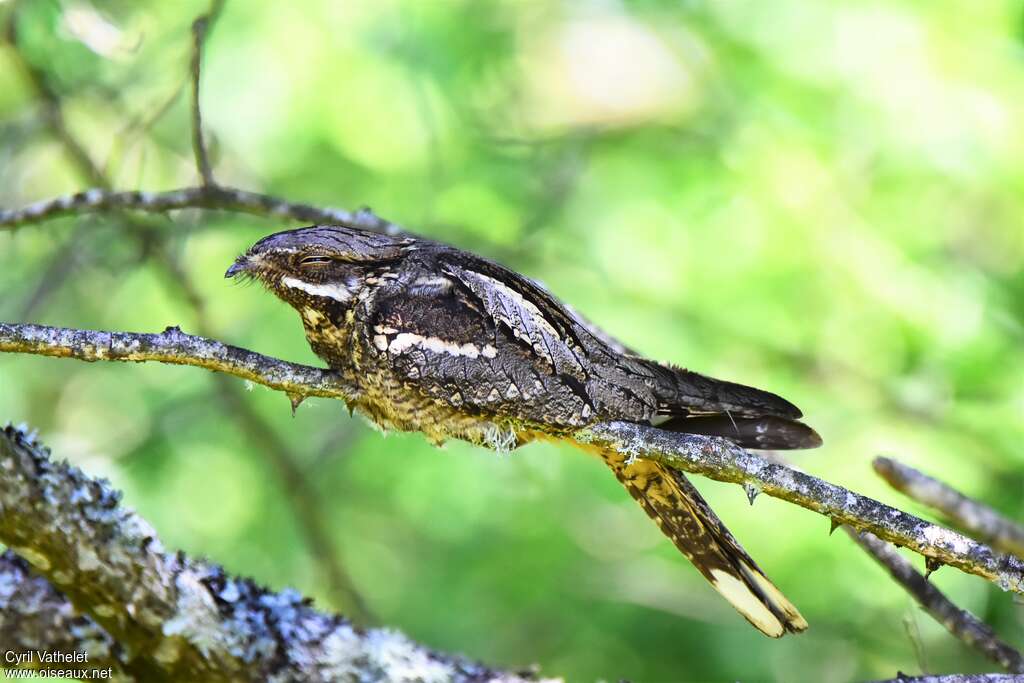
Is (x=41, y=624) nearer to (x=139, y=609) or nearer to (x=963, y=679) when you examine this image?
(x=139, y=609)

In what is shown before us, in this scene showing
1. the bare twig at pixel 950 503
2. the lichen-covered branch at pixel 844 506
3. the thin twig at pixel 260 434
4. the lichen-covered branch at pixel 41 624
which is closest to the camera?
the bare twig at pixel 950 503

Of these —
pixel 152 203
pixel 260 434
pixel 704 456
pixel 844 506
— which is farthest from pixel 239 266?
pixel 260 434

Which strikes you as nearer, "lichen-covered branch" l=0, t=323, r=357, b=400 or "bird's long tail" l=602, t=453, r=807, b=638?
"lichen-covered branch" l=0, t=323, r=357, b=400

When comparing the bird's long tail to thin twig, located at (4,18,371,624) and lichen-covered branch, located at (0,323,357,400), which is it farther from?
thin twig, located at (4,18,371,624)

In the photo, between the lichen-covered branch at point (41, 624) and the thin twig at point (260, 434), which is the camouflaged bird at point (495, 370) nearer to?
the lichen-covered branch at point (41, 624)

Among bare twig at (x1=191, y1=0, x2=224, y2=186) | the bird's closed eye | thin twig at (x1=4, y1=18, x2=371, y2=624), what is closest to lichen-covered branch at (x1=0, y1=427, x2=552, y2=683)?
the bird's closed eye

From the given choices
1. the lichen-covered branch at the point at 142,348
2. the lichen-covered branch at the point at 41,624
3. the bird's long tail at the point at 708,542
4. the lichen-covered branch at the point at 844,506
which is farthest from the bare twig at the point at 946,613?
the lichen-covered branch at the point at 41,624

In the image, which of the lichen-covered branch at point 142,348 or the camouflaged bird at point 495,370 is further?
the camouflaged bird at point 495,370
